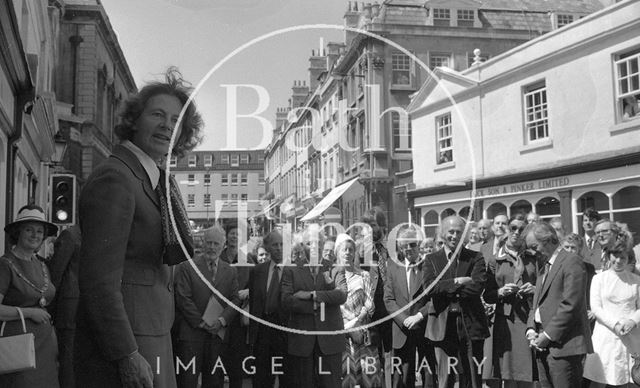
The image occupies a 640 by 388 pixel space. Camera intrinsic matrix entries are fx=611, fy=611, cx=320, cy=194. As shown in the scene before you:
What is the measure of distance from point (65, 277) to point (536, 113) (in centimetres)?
1108

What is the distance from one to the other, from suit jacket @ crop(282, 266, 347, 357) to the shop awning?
11.4 ft

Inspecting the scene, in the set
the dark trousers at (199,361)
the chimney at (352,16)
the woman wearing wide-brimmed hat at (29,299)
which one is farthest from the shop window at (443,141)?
the woman wearing wide-brimmed hat at (29,299)

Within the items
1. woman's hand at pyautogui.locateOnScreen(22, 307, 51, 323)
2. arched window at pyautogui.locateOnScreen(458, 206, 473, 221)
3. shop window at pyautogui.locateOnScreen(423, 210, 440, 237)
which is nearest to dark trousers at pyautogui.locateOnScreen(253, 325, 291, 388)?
woman's hand at pyautogui.locateOnScreen(22, 307, 51, 323)

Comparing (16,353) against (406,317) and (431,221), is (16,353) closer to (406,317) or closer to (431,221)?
(406,317)

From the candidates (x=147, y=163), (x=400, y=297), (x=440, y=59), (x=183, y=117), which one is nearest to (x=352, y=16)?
(x=400, y=297)

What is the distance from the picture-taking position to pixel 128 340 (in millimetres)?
1698

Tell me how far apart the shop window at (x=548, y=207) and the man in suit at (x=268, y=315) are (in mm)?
8758

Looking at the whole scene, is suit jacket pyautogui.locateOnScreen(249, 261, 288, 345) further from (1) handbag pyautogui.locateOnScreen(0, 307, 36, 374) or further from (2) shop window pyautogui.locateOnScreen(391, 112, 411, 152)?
(2) shop window pyautogui.locateOnScreen(391, 112, 411, 152)

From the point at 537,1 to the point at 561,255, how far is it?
779 inches

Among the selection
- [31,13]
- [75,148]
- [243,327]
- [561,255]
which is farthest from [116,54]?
[561,255]

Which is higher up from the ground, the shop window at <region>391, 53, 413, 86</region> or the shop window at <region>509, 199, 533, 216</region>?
the shop window at <region>391, 53, 413, 86</region>

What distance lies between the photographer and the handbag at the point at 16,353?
329 centimetres

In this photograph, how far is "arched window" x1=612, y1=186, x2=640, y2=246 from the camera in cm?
1095

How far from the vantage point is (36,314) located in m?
3.73
